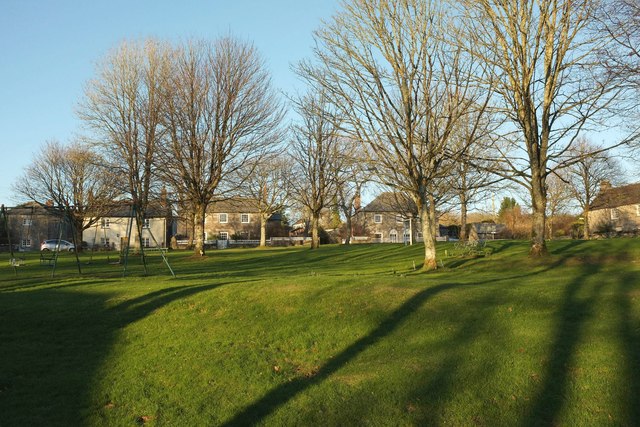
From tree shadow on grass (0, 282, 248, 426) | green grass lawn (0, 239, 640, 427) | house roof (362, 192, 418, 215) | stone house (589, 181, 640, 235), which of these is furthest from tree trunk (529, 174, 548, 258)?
stone house (589, 181, 640, 235)

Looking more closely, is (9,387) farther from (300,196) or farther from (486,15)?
(300,196)

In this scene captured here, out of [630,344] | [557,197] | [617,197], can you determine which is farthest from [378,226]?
[630,344]

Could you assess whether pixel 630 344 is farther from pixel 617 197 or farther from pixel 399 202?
pixel 617 197

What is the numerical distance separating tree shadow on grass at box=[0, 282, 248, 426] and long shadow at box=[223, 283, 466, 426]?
224 centimetres

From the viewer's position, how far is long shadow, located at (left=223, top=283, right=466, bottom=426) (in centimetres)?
715

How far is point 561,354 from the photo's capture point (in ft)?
27.1

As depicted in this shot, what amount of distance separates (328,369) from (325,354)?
2.44ft

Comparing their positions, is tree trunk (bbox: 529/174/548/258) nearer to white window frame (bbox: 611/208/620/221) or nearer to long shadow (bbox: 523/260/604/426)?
long shadow (bbox: 523/260/604/426)

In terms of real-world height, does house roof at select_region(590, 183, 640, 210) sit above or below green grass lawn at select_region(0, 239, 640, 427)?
above

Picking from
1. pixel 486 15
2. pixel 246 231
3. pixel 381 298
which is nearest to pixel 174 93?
pixel 486 15

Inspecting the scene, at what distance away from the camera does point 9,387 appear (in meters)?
8.22

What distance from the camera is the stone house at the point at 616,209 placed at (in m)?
57.7

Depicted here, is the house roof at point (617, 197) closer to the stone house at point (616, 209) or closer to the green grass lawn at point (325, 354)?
the stone house at point (616, 209)

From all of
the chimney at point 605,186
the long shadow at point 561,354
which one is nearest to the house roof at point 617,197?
the chimney at point 605,186
